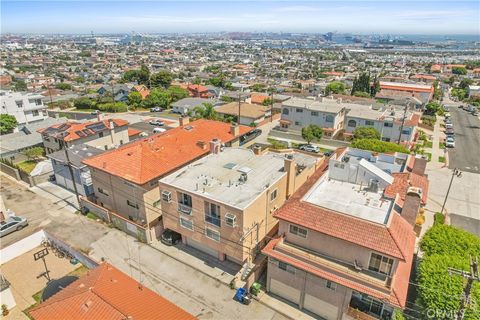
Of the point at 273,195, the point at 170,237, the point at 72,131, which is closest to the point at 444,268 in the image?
the point at 273,195

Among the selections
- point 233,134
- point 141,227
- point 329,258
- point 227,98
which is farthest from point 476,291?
point 227,98

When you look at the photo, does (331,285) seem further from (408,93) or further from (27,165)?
(408,93)

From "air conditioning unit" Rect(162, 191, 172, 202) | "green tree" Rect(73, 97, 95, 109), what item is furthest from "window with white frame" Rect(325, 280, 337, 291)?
"green tree" Rect(73, 97, 95, 109)

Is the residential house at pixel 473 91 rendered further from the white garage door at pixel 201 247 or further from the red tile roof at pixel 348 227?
the white garage door at pixel 201 247

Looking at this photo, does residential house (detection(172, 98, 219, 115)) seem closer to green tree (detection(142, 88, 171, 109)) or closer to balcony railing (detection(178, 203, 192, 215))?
green tree (detection(142, 88, 171, 109))

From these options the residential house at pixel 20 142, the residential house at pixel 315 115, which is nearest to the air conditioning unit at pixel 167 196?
the residential house at pixel 20 142
